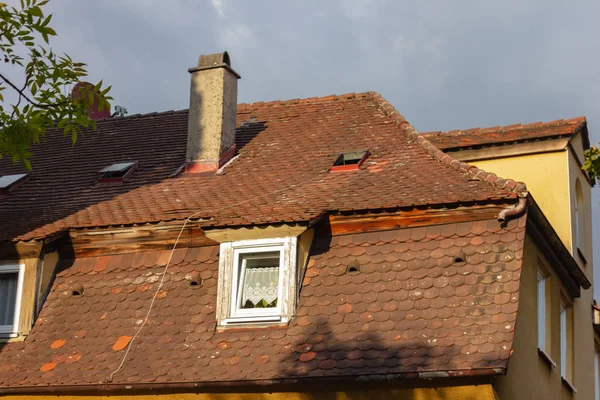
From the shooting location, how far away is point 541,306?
53.6 ft

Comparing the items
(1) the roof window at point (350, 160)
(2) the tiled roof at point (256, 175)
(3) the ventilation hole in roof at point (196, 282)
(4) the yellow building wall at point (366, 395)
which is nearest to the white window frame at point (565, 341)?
(2) the tiled roof at point (256, 175)

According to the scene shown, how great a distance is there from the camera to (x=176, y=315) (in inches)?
586

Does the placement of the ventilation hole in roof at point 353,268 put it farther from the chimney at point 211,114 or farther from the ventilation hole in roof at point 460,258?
the chimney at point 211,114

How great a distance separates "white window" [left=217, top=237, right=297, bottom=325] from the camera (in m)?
14.4

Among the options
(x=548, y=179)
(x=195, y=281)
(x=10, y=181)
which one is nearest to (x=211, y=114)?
(x=10, y=181)

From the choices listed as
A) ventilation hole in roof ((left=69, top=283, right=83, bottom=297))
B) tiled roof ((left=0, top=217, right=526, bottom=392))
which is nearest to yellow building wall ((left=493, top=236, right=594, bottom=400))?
tiled roof ((left=0, top=217, right=526, bottom=392))

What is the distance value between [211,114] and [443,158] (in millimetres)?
4528

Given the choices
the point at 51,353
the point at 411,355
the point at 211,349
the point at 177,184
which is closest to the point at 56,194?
the point at 177,184

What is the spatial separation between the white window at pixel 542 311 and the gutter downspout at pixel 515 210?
2.56m

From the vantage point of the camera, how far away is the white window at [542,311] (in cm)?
1597

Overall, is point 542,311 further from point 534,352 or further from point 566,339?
A: point 566,339

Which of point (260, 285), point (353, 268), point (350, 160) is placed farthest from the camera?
point (350, 160)

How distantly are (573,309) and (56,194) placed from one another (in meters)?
8.83

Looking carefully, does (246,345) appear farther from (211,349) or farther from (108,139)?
(108,139)
